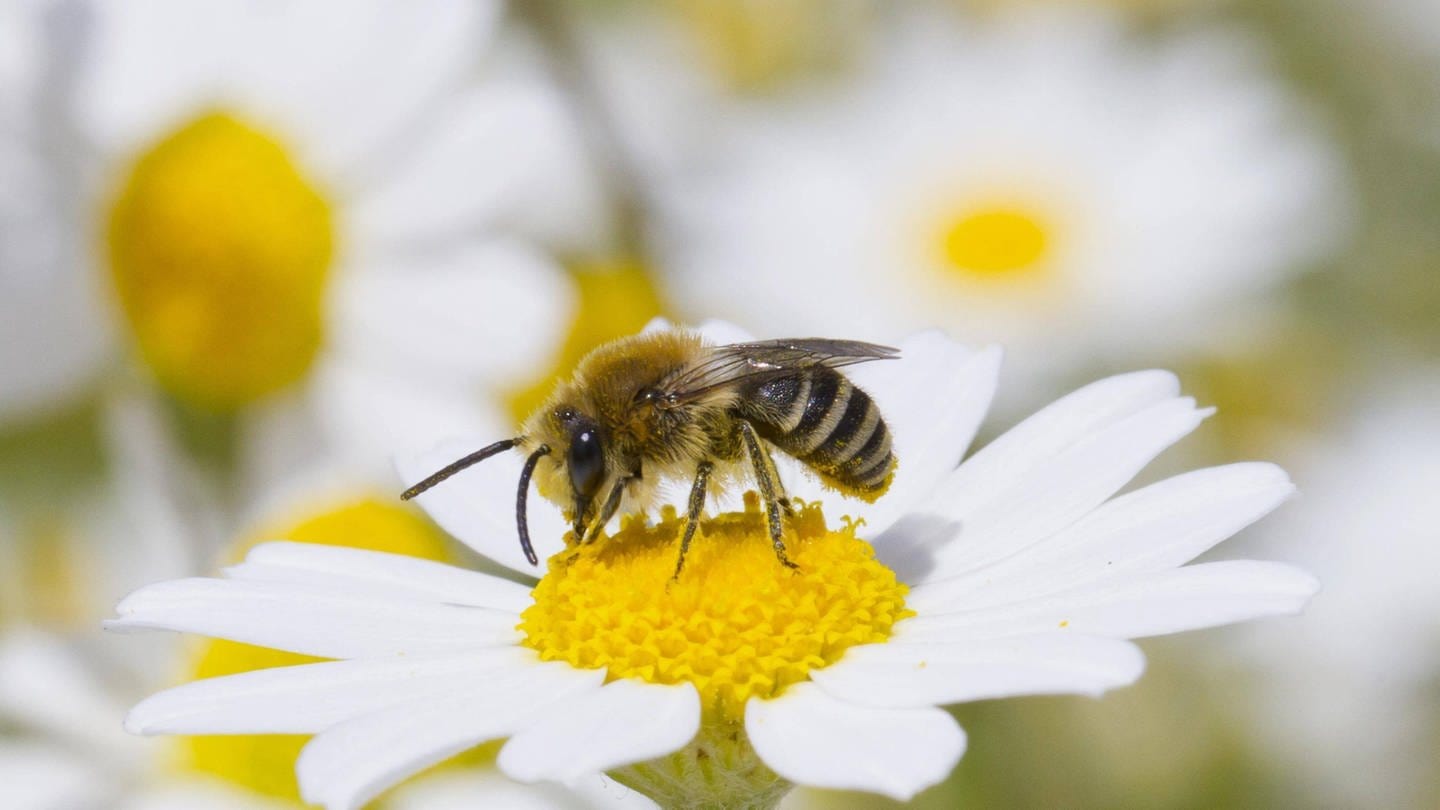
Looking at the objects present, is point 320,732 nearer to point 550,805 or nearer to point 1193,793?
point 550,805

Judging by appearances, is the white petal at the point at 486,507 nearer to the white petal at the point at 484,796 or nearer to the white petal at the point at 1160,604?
the white petal at the point at 484,796

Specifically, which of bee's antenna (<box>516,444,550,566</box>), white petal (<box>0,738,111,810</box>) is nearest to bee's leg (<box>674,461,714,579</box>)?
bee's antenna (<box>516,444,550,566</box>)

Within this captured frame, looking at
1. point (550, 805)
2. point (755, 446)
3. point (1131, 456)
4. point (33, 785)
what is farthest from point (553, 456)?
point (33, 785)

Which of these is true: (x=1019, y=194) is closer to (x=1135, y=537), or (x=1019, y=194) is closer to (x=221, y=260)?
(x=221, y=260)

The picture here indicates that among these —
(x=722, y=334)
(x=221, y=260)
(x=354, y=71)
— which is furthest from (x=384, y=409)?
(x=722, y=334)

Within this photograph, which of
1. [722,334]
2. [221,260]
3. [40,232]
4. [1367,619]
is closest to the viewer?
[722,334]

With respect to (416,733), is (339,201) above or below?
above
